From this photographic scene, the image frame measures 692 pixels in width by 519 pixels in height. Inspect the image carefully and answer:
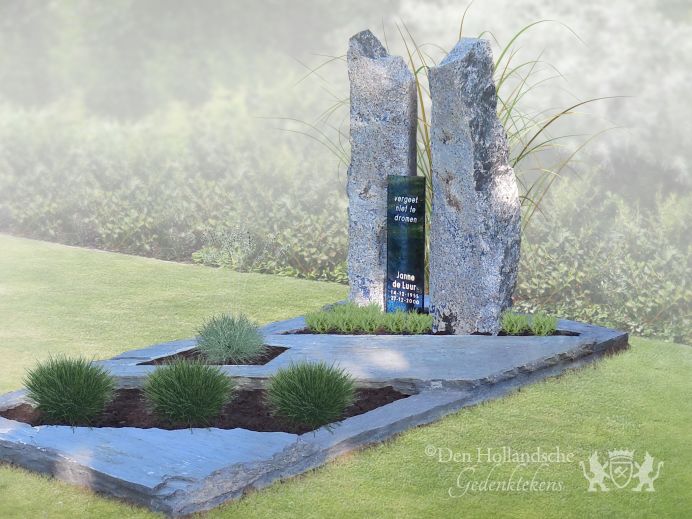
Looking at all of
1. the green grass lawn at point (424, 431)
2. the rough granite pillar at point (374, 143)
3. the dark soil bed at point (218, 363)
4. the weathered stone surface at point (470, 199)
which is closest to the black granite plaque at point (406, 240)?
the rough granite pillar at point (374, 143)

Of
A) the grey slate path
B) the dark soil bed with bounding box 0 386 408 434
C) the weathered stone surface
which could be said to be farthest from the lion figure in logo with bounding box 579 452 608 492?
the weathered stone surface

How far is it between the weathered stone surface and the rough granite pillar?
658 mm

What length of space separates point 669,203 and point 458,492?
632 cm

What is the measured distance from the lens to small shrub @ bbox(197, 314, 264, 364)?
7.29 meters

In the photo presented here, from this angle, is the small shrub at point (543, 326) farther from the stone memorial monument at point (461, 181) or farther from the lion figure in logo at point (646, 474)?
the lion figure in logo at point (646, 474)

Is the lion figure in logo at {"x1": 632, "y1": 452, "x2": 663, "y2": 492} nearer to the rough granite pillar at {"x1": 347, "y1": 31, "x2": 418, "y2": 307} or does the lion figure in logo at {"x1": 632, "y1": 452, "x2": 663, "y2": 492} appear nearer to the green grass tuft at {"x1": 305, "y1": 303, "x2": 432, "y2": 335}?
the green grass tuft at {"x1": 305, "y1": 303, "x2": 432, "y2": 335}

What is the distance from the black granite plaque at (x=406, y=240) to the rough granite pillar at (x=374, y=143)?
0.54 ft

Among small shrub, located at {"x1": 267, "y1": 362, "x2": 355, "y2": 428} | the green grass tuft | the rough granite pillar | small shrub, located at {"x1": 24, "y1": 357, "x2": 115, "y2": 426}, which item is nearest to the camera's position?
small shrub, located at {"x1": 267, "y1": 362, "x2": 355, "y2": 428}

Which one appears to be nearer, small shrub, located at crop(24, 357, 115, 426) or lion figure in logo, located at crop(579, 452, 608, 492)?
lion figure in logo, located at crop(579, 452, 608, 492)

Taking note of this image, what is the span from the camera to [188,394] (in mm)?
5945

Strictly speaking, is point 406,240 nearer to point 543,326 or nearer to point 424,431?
point 543,326

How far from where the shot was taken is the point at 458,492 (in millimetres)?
5414

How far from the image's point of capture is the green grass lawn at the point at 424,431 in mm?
5219

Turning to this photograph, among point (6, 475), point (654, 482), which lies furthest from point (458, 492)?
point (6, 475)
